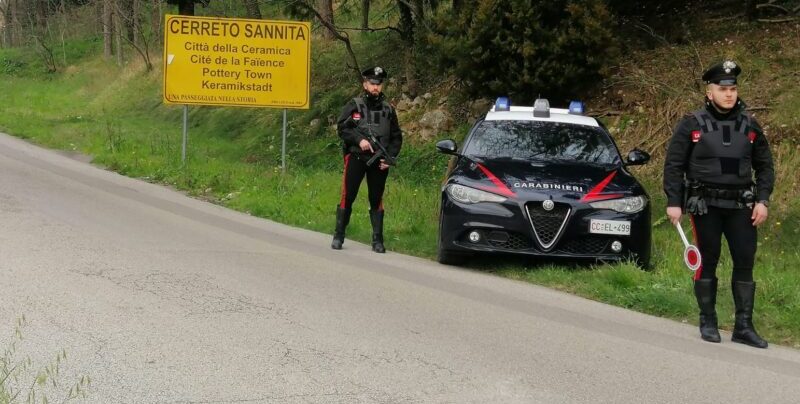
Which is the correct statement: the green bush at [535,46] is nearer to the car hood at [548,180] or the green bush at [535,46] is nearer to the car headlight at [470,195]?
the car hood at [548,180]

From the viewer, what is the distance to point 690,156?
225 inches

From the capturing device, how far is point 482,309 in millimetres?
6266

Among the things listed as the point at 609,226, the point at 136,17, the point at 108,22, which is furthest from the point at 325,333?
the point at 108,22

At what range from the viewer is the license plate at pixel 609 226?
7.33m

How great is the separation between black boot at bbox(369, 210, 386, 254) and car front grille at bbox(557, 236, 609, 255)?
2.12 metres

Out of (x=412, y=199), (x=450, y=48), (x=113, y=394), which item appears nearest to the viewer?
(x=113, y=394)

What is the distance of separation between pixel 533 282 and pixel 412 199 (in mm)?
4254

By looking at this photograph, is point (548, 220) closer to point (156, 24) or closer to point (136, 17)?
point (136, 17)

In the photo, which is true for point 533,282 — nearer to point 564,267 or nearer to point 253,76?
point 564,267

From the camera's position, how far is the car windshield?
8.38 m

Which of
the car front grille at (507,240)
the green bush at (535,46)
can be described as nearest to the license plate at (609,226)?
the car front grille at (507,240)

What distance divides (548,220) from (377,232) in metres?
2.14

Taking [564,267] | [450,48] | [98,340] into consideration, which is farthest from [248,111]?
[98,340]

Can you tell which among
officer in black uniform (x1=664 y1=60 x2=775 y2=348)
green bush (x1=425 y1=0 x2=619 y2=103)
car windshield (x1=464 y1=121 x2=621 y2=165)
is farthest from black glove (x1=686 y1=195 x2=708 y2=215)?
green bush (x1=425 y1=0 x2=619 y2=103)
